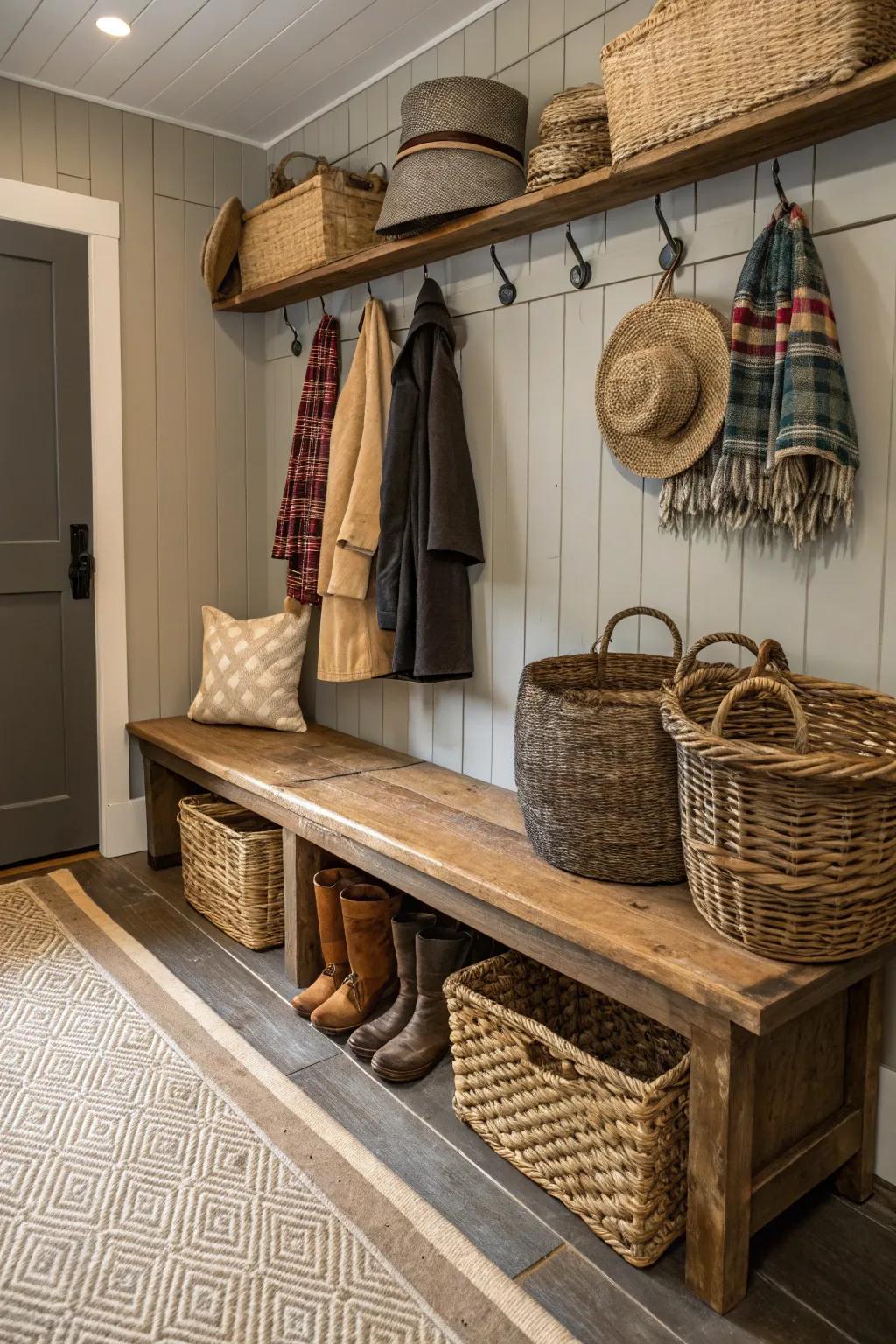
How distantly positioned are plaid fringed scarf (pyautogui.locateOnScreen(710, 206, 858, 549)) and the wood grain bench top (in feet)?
2.34

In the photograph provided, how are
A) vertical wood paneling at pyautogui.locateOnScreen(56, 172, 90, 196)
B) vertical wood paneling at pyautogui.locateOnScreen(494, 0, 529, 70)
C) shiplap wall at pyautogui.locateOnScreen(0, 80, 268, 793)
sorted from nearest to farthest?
vertical wood paneling at pyautogui.locateOnScreen(494, 0, 529, 70) → vertical wood paneling at pyautogui.locateOnScreen(56, 172, 90, 196) → shiplap wall at pyautogui.locateOnScreen(0, 80, 268, 793)

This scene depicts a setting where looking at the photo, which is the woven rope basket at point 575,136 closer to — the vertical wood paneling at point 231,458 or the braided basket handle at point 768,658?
the braided basket handle at point 768,658

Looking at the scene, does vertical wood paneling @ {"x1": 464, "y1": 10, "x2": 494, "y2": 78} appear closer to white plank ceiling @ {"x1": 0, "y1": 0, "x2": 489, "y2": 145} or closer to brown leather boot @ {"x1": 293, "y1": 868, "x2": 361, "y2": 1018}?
white plank ceiling @ {"x1": 0, "y1": 0, "x2": 489, "y2": 145}

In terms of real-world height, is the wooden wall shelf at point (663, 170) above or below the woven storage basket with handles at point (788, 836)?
above

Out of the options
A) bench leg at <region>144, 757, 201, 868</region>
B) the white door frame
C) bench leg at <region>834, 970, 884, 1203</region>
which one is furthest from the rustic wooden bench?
the white door frame

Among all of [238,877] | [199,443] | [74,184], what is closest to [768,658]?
[238,877]

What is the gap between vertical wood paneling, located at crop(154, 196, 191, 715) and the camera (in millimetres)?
3150

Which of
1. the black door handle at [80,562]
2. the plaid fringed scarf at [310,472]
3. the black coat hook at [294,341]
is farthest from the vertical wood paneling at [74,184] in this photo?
the black door handle at [80,562]

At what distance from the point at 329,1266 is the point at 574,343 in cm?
183

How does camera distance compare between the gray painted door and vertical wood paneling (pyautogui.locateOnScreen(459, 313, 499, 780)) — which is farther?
the gray painted door

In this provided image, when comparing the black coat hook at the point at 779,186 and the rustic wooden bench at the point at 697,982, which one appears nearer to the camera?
the rustic wooden bench at the point at 697,982

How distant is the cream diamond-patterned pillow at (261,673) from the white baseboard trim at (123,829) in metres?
0.48

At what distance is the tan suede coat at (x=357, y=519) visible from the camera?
2609 millimetres

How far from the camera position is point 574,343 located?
2217 millimetres
